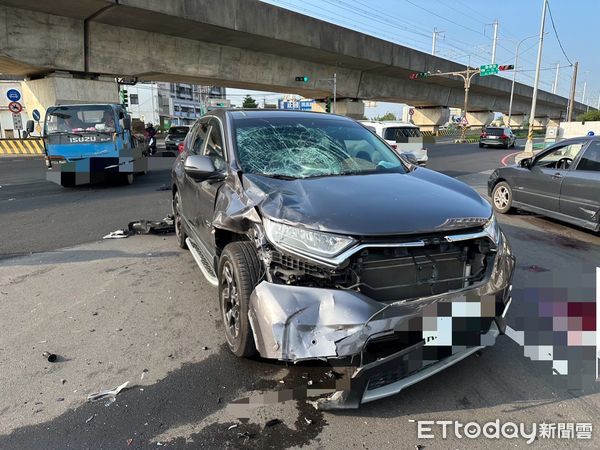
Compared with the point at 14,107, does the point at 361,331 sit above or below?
below

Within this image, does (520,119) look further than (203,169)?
Yes

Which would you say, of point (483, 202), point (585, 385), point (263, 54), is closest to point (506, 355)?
point (585, 385)

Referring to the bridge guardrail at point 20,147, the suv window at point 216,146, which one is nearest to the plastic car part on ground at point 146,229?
the suv window at point 216,146

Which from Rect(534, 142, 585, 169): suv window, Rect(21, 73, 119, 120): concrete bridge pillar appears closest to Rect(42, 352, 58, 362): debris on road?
Rect(534, 142, 585, 169): suv window

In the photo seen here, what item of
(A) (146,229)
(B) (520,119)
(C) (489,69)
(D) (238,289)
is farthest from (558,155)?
(B) (520,119)

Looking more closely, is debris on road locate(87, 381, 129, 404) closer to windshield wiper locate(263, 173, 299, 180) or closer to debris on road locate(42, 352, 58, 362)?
debris on road locate(42, 352, 58, 362)

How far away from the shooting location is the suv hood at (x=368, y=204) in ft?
8.57

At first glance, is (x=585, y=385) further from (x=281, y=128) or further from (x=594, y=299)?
(x=281, y=128)

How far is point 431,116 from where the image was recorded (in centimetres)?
5459

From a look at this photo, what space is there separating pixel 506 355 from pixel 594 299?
813 mm

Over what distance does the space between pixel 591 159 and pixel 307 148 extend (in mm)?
5148
